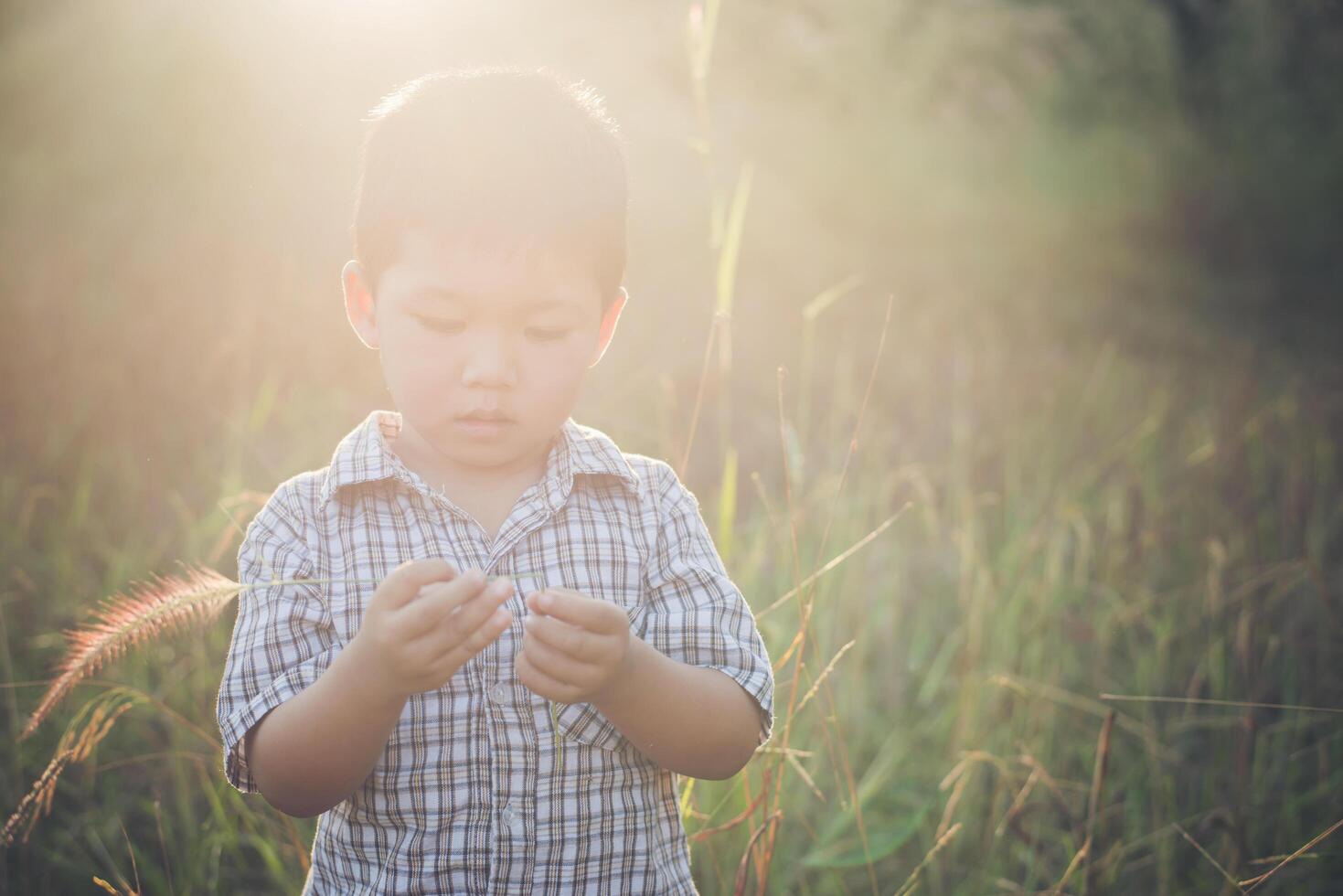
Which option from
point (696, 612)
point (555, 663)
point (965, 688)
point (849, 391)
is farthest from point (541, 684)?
point (849, 391)

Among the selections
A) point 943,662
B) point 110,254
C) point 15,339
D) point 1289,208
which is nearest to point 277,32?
point 110,254

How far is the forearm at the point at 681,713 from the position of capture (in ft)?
3.37

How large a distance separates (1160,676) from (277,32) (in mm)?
3380

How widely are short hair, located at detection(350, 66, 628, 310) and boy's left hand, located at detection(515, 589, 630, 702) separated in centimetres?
38

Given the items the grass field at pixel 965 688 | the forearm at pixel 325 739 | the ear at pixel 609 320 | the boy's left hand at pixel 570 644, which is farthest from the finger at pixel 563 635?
the grass field at pixel 965 688

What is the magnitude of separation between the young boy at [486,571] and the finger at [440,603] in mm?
83

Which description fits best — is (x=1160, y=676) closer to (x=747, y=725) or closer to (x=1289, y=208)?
(x=747, y=725)

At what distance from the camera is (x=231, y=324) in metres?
3.22

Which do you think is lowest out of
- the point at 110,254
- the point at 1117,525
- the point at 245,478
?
the point at 1117,525

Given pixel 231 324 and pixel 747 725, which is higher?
pixel 231 324

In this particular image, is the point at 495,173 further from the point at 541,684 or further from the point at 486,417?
the point at 541,684

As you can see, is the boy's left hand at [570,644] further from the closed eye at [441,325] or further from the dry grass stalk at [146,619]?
the closed eye at [441,325]

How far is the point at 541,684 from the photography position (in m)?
0.96

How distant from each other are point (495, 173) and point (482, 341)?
0.59 feet
